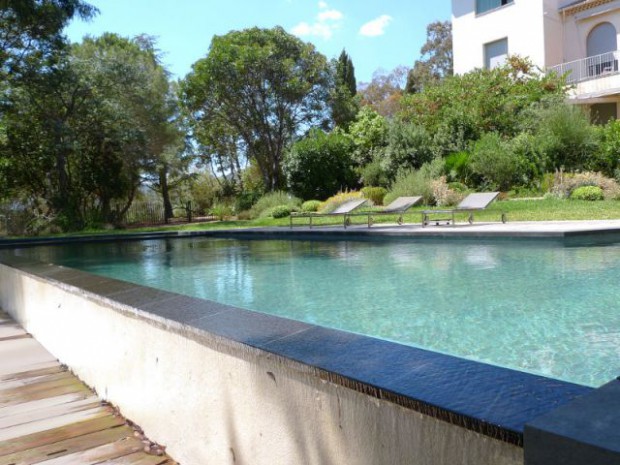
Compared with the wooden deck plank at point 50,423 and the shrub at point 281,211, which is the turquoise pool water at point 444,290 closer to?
the wooden deck plank at point 50,423

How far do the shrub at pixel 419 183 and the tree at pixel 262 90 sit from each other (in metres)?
8.43

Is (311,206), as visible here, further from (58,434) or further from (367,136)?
(58,434)

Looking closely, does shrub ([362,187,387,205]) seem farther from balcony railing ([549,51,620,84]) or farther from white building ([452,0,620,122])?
balcony railing ([549,51,620,84])

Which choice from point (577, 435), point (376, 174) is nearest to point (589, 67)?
point (376, 174)

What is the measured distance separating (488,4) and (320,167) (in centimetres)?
1089

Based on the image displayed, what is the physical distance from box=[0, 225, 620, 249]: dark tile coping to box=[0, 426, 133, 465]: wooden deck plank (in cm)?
746

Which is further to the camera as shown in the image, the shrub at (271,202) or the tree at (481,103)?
the shrub at (271,202)

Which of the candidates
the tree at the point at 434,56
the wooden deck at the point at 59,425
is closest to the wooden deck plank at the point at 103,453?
the wooden deck at the point at 59,425

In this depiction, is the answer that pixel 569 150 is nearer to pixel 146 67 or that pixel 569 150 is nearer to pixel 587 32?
pixel 587 32

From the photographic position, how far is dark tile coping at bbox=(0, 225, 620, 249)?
8.12m

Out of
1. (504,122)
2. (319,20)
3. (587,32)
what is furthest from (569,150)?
(319,20)

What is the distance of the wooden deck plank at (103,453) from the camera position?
81.4 inches

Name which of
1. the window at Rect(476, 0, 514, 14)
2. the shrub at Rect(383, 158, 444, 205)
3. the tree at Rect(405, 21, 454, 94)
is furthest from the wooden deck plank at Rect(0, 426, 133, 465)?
the tree at Rect(405, 21, 454, 94)

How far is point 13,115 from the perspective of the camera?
17734 mm
